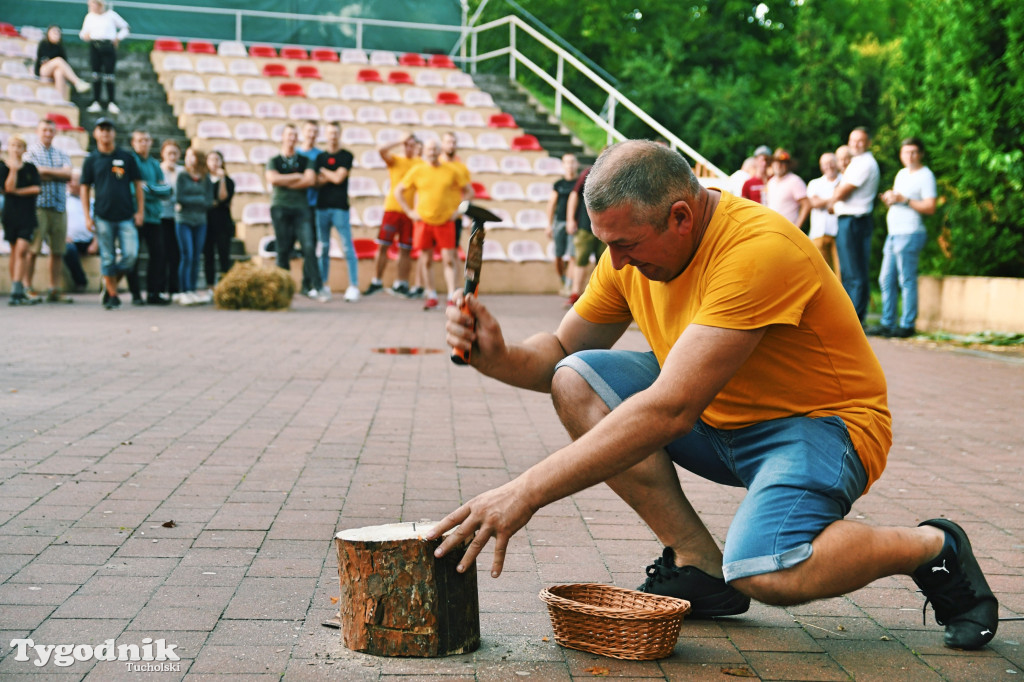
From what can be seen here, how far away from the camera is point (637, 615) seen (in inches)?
117

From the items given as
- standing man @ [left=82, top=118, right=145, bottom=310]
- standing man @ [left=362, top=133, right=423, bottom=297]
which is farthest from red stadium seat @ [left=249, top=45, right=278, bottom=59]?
standing man @ [left=82, top=118, right=145, bottom=310]

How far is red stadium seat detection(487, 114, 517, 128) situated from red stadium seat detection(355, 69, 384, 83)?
281 cm

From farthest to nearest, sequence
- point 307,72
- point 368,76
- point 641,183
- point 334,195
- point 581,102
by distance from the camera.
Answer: point 581,102
point 368,76
point 307,72
point 334,195
point 641,183

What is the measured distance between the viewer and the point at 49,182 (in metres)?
13.1

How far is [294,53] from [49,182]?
12772 millimetres

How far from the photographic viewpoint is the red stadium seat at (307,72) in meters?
23.3

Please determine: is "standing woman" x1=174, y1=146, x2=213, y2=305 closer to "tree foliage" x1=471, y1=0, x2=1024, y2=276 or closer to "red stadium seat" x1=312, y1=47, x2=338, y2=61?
"tree foliage" x1=471, y1=0, x2=1024, y2=276

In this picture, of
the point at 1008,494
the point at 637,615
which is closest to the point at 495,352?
the point at 637,615

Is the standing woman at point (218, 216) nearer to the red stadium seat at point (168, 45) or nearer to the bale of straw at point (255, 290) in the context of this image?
the bale of straw at point (255, 290)

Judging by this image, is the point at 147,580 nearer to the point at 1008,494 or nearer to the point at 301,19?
the point at 1008,494

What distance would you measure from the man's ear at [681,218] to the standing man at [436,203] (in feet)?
37.8

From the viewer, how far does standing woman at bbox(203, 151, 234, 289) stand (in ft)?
47.6

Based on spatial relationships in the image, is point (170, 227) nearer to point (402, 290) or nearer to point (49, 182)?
point (49, 182)

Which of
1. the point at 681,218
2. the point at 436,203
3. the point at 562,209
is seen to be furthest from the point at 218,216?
the point at 681,218
